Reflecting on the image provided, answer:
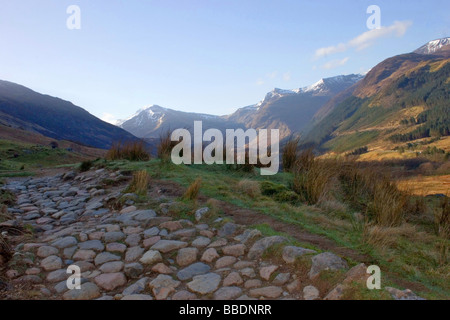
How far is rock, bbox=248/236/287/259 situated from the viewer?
2.73 metres

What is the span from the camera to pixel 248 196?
4.99 metres

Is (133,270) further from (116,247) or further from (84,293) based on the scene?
(116,247)

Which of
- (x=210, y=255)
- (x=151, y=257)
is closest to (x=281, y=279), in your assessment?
(x=210, y=255)

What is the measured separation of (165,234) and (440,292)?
2511mm

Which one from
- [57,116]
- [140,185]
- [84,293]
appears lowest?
[84,293]

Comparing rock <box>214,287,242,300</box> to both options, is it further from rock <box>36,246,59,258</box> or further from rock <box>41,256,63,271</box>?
rock <box>36,246,59,258</box>

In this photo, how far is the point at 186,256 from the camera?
2783 mm

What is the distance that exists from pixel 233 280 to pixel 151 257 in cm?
84

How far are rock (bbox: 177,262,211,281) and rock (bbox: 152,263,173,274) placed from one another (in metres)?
0.10

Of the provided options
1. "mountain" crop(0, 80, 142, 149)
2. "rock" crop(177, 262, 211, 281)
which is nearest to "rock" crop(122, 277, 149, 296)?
"rock" crop(177, 262, 211, 281)

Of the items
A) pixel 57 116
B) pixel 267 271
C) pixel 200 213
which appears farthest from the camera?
pixel 57 116

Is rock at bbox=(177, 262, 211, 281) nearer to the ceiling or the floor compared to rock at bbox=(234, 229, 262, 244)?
nearer to the floor

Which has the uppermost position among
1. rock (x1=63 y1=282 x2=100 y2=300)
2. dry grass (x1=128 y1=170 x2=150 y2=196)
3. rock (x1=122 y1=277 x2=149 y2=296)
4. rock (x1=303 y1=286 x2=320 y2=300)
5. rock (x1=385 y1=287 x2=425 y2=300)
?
dry grass (x1=128 y1=170 x2=150 y2=196)
